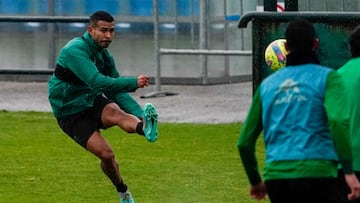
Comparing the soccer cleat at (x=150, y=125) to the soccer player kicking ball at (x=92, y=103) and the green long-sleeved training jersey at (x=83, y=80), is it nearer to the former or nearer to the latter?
the soccer player kicking ball at (x=92, y=103)

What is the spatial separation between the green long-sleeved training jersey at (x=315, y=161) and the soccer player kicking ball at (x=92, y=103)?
13.1ft

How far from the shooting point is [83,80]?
35.2ft

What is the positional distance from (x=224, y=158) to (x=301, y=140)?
7.74 m

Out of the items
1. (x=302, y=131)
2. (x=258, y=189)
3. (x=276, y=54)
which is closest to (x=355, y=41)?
(x=302, y=131)

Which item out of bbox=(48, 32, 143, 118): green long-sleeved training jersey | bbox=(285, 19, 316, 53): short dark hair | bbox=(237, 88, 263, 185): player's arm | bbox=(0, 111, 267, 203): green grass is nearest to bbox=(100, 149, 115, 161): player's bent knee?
bbox=(48, 32, 143, 118): green long-sleeved training jersey

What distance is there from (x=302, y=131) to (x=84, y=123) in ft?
15.2

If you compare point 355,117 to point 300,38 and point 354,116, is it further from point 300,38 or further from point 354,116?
point 300,38

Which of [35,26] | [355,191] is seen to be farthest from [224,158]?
[35,26]

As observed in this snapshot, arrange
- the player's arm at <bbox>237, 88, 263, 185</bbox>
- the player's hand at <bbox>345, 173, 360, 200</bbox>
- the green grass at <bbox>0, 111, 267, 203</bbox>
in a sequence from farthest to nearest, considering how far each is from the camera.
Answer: the green grass at <bbox>0, 111, 267, 203</bbox> → the player's arm at <bbox>237, 88, 263, 185</bbox> → the player's hand at <bbox>345, 173, 360, 200</bbox>

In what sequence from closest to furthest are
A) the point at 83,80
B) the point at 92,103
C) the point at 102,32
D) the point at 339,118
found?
the point at 339,118, the point at 83,80, the point at 102,32, the point at 92,103

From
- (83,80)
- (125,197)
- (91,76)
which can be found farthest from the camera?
(125,197)

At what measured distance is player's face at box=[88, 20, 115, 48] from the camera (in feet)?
35.6

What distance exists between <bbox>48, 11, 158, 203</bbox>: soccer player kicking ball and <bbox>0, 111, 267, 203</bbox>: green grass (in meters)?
0.87

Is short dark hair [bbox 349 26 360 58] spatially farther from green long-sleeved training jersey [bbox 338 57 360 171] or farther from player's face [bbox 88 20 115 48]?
player's face [bbox 88 20 115 48]
